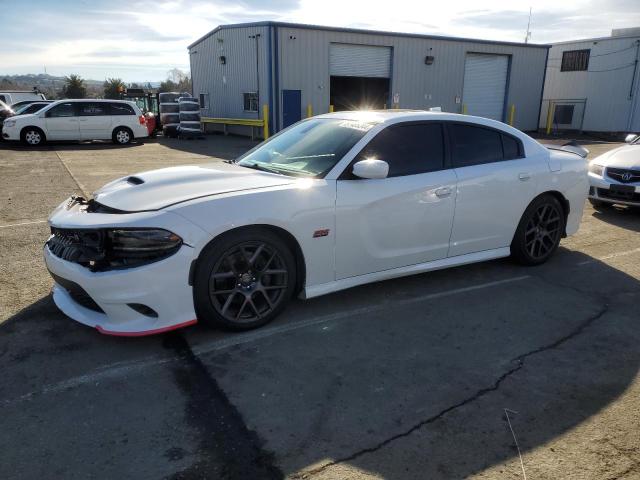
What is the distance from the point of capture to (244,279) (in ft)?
11.7

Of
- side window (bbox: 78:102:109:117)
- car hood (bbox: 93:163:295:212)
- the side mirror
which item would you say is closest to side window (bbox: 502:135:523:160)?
the side mirror

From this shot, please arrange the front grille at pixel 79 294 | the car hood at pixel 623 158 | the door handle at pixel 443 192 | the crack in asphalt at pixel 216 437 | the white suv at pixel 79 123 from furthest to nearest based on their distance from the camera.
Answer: the white suv at pixel 79 123 < the car hood at pixel 623 158 < the door handle at pixel 443 192 < the front grille at pixel 79 294 < the crack in asphalt at pixel 216 437

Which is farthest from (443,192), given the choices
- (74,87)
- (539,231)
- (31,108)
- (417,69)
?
(74,87)

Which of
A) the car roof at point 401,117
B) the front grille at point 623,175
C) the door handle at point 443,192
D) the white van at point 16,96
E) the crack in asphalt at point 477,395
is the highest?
the white van at point 16,96

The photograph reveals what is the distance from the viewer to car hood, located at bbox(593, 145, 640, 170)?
7549 millimetres

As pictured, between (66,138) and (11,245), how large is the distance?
1423 centimetres

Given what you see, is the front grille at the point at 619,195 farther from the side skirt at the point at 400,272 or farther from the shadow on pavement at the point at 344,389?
the shadow on pavement at the point at 344,389

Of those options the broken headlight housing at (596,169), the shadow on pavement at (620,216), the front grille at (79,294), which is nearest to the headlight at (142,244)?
the front grille at (79,294)

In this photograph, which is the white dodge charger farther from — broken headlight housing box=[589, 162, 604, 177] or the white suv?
the white suv

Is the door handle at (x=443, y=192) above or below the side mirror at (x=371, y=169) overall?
below

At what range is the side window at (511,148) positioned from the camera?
16.0ft

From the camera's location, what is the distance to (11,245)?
5531 millimetres

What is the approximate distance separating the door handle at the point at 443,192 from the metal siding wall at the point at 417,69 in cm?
1860

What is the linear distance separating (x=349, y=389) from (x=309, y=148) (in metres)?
2.15
